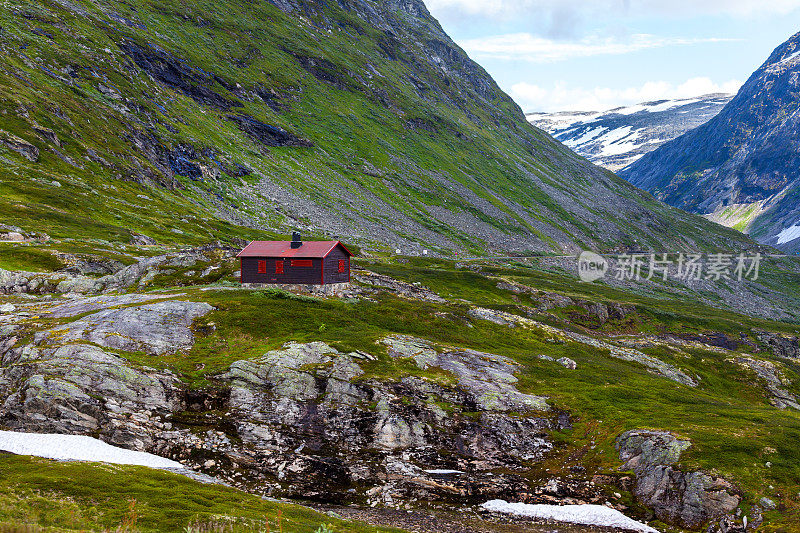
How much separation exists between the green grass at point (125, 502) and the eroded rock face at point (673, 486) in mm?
19060

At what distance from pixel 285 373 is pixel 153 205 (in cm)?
9219

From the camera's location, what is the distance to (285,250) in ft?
219

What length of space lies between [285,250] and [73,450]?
37452mm

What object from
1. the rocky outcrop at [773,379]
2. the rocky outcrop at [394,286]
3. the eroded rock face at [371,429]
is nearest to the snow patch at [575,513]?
the eroded rock face at [371,429]

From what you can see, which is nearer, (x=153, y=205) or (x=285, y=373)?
(x=285, y=373)

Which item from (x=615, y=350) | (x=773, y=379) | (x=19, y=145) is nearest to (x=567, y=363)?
(x=615, y=350)

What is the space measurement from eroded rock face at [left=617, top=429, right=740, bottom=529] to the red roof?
42.3 m

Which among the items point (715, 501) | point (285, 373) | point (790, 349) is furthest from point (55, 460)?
point (790, 349)

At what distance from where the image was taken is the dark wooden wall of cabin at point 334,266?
68125mm

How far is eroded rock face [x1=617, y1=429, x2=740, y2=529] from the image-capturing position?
108 feet

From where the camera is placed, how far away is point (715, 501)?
33.1 meters

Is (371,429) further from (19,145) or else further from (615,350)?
(19,145)

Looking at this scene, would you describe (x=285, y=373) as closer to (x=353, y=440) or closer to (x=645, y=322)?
(x=353, y=440)

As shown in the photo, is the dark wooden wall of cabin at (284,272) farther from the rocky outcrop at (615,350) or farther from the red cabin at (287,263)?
the rocky outcrop at (615,350)
